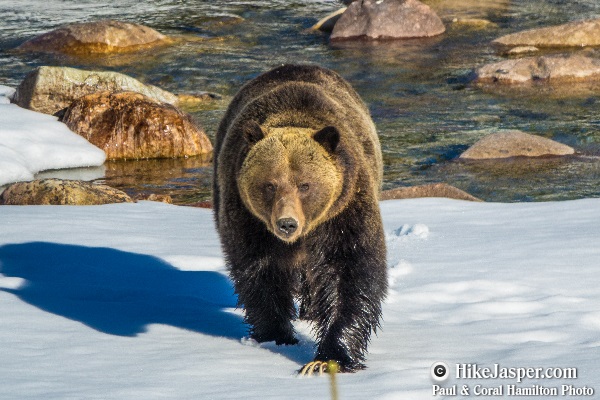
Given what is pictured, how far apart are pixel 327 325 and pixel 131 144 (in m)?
9.00

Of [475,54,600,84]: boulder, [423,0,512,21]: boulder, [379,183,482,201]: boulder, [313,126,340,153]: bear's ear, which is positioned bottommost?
[423,0,512,21]: boulder

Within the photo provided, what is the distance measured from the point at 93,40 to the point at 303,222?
55.5ft

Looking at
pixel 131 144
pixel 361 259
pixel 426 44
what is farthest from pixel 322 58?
pixel 361 259

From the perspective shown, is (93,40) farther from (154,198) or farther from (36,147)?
(154,198)

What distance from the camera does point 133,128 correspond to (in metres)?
13.7

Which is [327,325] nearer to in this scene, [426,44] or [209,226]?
[209,226]

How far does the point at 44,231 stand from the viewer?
25.7 ft

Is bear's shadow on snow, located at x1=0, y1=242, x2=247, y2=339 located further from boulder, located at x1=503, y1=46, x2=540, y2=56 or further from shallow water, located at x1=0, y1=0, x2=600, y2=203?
boulder, located at x1=503, y1=46, x2=540, y2=56

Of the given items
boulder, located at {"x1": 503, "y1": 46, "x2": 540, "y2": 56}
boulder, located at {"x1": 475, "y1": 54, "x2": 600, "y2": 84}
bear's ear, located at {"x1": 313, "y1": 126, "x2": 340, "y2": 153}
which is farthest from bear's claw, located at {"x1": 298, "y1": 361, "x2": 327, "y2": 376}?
boulder, located at {"x1": 503, "y1": 46, "x2": 540, "y2": 56}

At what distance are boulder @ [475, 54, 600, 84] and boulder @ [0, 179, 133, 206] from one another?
9.21 m

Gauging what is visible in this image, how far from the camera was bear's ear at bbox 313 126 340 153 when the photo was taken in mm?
4851

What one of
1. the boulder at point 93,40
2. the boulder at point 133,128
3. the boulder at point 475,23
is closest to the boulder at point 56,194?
the boulder at point 133,128

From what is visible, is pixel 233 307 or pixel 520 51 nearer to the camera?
pixel 233 307

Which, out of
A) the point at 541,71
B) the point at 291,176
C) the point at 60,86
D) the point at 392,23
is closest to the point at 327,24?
the point at 392,23
